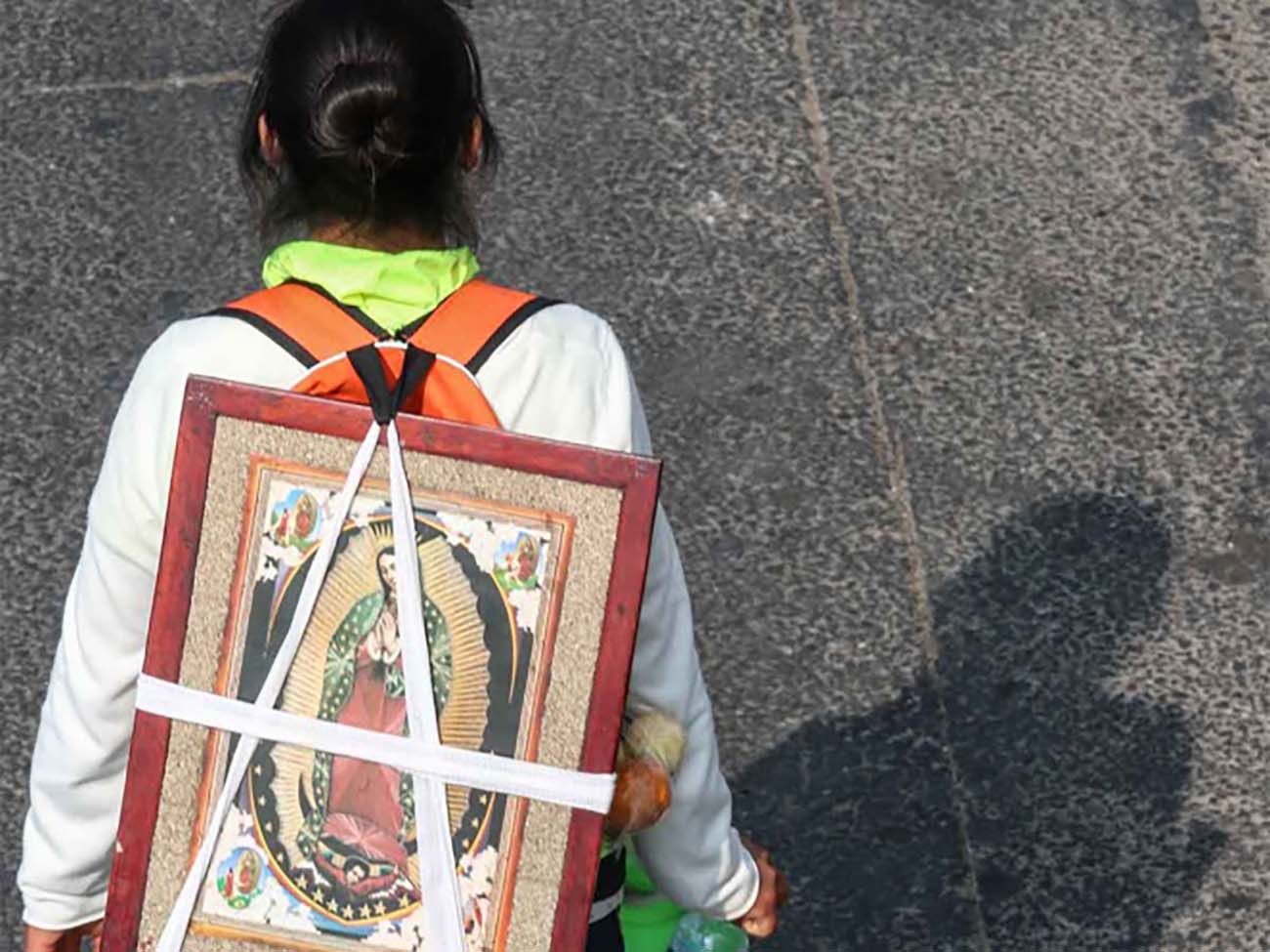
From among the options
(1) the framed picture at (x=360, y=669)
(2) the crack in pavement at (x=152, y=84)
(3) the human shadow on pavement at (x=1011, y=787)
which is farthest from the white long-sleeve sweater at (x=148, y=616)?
(2) the crack in pavement at (x=152, y=84)

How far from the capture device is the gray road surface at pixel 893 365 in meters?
4.06

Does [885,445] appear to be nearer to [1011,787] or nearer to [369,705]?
[1011,787]

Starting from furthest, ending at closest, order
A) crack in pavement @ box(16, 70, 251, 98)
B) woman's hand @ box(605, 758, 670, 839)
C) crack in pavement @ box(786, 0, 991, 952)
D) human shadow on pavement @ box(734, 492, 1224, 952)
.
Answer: crack in pavement @ box(16, 70, 251, 98), crack in pavement @ box(786, 0, 991, 952), human shadow on pavement @ box(734, 492, 1224, 952), woman's hand @ box(605, 758, 670, 839)

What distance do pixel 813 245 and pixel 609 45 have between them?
751 mm

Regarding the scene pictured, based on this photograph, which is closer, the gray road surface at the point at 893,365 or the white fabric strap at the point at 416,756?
the white fabric strap at the point at 416,756

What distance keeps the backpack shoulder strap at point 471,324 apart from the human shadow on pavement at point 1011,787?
6.10 ft

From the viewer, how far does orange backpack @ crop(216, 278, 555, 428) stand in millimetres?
2248

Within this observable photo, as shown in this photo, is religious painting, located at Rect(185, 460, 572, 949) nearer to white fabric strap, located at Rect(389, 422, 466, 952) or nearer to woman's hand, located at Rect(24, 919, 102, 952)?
white fabric strap, located at Rect(389, 422, 466, 952)

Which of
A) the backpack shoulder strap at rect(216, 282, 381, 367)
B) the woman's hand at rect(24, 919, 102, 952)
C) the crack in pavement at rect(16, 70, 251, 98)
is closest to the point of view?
the backpack shoulder strap at rect(216, 282, 381, 367)

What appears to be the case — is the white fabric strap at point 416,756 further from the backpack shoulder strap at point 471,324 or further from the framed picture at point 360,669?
the backpack shoulder strap at point 471,324

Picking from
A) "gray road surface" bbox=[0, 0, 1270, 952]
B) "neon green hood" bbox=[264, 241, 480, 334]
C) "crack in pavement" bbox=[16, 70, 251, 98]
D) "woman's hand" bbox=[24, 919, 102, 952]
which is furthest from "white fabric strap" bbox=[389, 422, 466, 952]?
"crack in pavement" bbox=[16, 70, 251, 98]

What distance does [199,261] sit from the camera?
4.89 meters

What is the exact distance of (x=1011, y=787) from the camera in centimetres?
408

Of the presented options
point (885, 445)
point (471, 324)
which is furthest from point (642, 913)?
point (885, 445)
